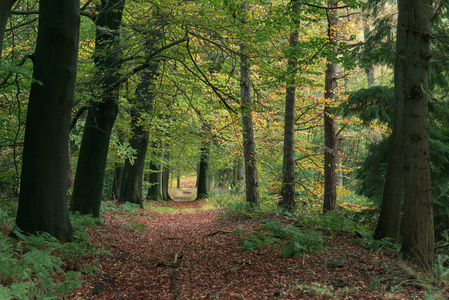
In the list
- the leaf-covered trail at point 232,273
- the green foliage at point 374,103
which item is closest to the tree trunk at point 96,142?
the leaf-covered trail at point 232,273

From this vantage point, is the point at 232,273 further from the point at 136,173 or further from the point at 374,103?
the point at 136,173

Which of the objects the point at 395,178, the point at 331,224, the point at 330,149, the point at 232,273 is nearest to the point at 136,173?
the point at 330,149

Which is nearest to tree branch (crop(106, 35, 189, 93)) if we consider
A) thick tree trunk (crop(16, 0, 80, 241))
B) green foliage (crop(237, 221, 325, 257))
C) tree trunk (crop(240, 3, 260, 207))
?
thick tree trunk (crop(16, 0, 80, 241))

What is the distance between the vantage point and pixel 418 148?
537cm

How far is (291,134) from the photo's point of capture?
1132 cm

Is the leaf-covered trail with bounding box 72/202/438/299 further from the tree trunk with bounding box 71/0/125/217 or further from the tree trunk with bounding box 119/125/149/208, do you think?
the tree trunk with bounding box 119/125/149/208

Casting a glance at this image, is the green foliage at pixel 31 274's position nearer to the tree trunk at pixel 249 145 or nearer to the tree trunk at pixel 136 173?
the tree trunk at pixel 249 145

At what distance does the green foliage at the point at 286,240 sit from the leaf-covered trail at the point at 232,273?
0.16 m

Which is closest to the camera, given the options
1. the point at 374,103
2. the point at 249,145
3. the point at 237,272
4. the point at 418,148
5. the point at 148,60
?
the point at 418,148

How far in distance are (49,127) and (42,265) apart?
2.65 metres

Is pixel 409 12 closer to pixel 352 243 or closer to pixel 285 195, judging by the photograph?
pixel 352 243

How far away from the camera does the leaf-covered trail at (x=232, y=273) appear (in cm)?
458

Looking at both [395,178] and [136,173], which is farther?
[136,173]

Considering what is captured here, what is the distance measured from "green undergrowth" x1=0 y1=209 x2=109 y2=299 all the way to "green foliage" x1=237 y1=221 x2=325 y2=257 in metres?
3.09
